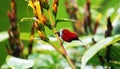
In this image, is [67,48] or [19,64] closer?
[19,64]

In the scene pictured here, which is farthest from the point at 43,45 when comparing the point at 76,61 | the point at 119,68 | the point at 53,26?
the point at 53,26

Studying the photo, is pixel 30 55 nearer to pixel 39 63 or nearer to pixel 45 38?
pixel 39 63

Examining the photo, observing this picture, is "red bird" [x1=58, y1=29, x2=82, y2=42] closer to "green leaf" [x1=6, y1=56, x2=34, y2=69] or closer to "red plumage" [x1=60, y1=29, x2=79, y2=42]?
"red plumage" [x1=60, y1=29, x2=79, y2=42]

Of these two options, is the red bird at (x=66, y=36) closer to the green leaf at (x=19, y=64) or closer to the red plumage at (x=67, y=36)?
the red plumage at (x=67, y=36)

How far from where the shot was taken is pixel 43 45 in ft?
5.09

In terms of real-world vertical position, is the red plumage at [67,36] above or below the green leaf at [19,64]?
above

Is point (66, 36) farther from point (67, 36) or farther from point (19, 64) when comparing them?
point (19, 64)

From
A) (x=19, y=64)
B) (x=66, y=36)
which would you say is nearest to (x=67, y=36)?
(x=66, y=36)

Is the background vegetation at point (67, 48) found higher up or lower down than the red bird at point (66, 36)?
lower down

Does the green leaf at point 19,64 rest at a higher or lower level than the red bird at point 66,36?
lower

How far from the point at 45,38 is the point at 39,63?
1.00ft

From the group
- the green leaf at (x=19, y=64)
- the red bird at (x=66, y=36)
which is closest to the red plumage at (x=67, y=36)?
the red bird at (x=66, y=36)

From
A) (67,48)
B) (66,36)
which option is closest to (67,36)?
(66,36)

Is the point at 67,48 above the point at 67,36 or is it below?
below
